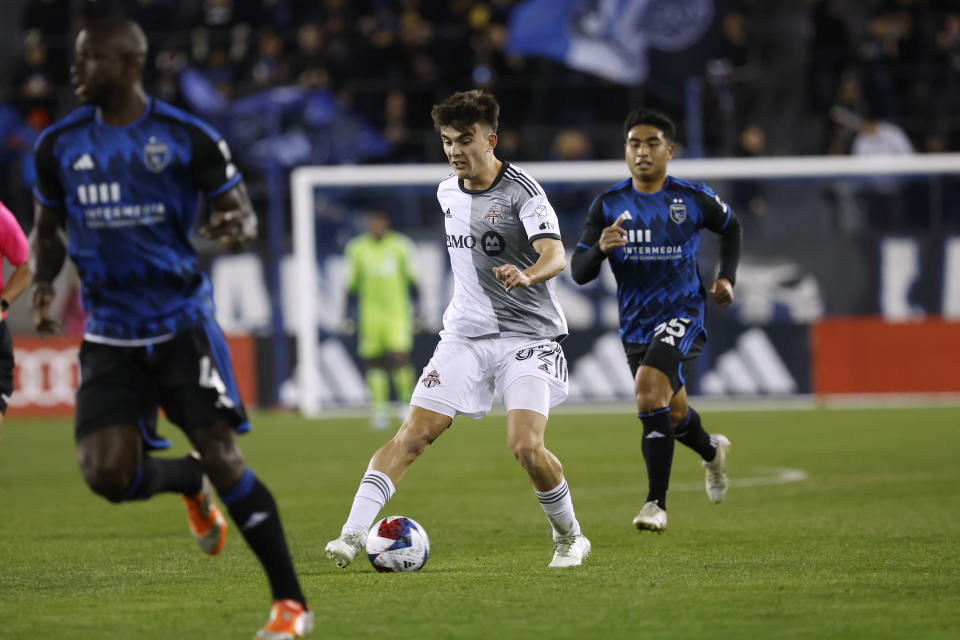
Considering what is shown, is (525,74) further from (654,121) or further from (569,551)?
(569,551)

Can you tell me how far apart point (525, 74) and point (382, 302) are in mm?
4914

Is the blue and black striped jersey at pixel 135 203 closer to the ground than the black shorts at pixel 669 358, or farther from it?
farther from it

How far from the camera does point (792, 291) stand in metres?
20.1

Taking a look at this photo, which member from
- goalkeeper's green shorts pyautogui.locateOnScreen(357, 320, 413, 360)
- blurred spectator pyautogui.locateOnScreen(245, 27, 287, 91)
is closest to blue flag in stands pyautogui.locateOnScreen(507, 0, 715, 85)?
blurred spectator pyautogui.locateOnScreen(245, 27, 287, 91)

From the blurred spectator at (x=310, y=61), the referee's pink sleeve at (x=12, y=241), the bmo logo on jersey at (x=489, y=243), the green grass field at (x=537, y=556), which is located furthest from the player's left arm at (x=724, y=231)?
the blurred spectator at (x=310, y=61)

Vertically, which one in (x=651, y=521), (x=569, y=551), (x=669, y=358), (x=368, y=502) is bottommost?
(x=651, y=521)

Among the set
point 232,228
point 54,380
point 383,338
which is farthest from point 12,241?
point 54,380

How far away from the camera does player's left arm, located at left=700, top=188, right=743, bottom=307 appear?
8.93 meters

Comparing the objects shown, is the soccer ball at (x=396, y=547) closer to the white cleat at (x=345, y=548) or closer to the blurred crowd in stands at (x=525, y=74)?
the white cleat at (x=345, y=548)

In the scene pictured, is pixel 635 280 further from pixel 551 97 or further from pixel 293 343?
pixel 551 97

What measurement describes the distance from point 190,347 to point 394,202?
15198 millimetres

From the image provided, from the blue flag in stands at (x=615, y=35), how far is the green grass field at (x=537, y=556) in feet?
27.6

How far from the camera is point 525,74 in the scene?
864 inches

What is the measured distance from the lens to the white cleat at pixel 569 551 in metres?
7.12
